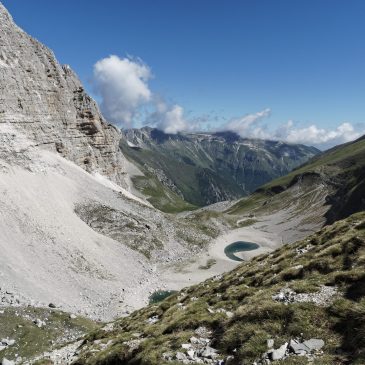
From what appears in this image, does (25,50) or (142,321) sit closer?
(142,321)

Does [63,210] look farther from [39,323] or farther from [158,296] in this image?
[39,323]

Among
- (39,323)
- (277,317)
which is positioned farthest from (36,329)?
(277,317)

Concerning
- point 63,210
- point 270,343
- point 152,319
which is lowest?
point 270,343

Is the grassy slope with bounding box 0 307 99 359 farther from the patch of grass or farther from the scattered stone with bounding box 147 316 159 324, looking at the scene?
the patch of grass

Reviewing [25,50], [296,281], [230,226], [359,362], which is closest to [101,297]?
[296,281]

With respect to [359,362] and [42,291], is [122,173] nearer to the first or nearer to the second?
[42,291]

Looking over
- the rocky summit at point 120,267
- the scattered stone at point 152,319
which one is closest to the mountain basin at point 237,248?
the rocky summit at point 120,267
